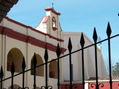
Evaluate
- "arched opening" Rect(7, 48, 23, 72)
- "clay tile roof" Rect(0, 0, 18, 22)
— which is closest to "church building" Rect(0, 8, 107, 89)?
"arched opening" Rect(7, 48, 23, 72)

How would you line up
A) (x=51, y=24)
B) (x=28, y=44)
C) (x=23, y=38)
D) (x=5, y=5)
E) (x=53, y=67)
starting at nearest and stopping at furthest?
(x=5, y=5) → (x=23, y=38) → (x=28, y=44) → (x=51, y=24) → (x=53, y=67)

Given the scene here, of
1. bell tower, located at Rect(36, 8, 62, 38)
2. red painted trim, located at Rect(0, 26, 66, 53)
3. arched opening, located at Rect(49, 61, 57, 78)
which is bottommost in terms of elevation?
arched opening, located at Rect(49, 61, 57, 78)

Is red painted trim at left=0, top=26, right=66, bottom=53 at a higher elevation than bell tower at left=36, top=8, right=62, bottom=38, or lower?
lower

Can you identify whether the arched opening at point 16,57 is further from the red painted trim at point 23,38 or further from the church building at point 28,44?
the red painted trim at point 23,38

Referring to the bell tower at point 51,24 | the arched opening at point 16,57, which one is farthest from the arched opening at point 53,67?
the arched opening at point 16,57

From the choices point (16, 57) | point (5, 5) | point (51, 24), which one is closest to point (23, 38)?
point (16, 57)

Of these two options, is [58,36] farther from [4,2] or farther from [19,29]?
[4,2]

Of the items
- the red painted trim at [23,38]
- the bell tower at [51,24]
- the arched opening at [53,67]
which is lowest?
the arched opening at [53,67]

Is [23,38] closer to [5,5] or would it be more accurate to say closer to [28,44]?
[28,44]

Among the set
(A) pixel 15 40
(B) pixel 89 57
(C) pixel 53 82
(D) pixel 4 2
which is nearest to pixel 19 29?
(A) pixel 15 40

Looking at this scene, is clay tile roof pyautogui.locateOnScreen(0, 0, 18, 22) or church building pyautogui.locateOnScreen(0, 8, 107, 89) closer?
clay tile roof pyautogui.locateOnScreen(0, 0, 18, 22)

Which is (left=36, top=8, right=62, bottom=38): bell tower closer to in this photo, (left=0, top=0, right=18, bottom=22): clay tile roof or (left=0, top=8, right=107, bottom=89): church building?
(left=0, top=8, right=107, bottom=89): church building

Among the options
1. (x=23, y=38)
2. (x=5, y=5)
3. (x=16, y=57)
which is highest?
(x=23, y=38)

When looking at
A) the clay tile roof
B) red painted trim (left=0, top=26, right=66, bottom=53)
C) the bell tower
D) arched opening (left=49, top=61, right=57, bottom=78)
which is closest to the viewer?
the clay tile roof
